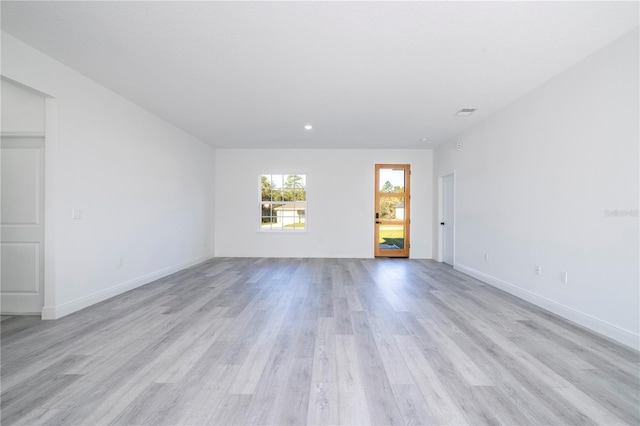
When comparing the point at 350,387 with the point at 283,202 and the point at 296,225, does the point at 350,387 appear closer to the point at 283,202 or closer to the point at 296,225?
the point at 296,225

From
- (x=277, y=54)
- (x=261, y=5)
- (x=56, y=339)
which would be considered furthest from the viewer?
(x=277, y=54)

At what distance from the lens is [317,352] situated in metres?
2.21

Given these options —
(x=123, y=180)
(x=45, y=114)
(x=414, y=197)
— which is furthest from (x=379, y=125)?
(x=45, y=114)

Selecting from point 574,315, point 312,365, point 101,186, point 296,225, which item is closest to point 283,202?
point 296,225

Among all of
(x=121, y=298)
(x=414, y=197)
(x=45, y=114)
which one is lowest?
(x=121, y=298)

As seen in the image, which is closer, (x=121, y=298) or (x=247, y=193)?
(x=121, y=298)

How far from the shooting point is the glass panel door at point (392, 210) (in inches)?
275

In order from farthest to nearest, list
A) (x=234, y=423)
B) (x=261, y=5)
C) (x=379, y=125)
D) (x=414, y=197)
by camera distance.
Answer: (x=414, y=197) → (x=379, y=125) → (x=261, y=5) → (x=234, y=423)

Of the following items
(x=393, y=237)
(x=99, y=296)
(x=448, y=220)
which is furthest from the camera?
(x=393, y=237)

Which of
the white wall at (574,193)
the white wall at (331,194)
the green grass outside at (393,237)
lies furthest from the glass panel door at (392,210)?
the white wall at (574,193)

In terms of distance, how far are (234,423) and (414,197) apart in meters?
6.41

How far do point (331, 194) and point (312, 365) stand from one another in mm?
5224

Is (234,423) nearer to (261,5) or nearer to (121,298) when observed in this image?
(261,5)

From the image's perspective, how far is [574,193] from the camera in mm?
2926
